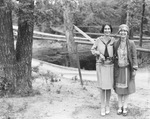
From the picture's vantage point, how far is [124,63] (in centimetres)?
474

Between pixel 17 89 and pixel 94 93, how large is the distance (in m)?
2.20

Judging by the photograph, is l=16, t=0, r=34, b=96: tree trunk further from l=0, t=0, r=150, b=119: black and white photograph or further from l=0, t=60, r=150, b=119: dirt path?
l=0, t=60, r=150, b=119: dirt path

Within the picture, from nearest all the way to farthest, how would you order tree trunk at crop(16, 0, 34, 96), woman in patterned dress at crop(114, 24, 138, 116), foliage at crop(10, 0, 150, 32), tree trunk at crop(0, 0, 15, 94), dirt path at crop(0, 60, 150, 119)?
1. woman in patterned dress at crop(114, 24, 138, 116)
2. dirt path at crop(0, 60, 150, 119)
3. tree trunk at crop(0, 0, 15, 94)
4. tree trunk at crop(16, 0, 34, 96)
5. foliage at crop(10, 0, 150, 32)

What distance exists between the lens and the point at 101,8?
1425 cm

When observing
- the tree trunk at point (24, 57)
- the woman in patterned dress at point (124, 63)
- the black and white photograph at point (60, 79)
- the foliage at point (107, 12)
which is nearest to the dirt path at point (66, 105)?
the black and white photograph at point (60, 79)

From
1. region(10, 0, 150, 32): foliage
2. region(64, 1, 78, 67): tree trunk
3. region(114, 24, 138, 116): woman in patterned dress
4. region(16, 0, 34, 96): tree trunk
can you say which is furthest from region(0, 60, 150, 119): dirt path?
region(64, 1, 78, 67): tree trunk

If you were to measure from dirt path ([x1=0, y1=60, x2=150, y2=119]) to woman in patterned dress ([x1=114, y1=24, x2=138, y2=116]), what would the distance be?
583 millimetres

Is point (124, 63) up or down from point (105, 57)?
down

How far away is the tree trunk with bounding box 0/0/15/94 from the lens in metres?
5.68

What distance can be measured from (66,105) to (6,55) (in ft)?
5.69

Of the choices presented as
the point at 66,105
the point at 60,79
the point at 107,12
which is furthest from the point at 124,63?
the point at 107,12

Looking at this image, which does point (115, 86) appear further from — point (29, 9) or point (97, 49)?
point (29, 9)

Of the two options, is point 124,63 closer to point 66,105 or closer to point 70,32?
point 66,105

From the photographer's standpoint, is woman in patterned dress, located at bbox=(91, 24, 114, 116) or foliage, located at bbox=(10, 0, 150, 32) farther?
foliage, located at bbox=(10, 0, 150, 32)
